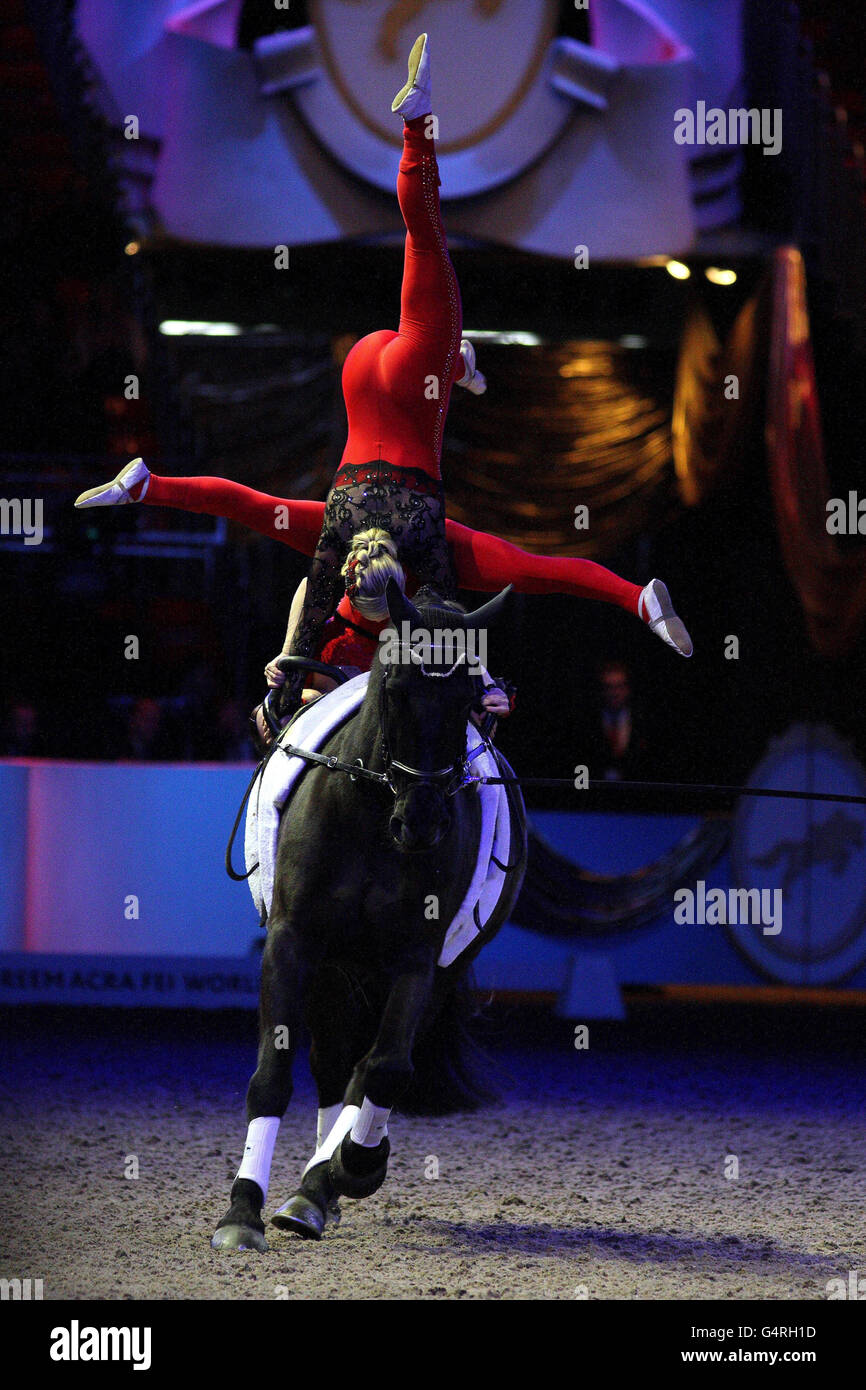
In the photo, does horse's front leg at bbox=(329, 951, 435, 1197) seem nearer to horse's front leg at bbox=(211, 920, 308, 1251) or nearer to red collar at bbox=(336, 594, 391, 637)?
horse's front leg at bbox=(211, 920, 308, 1251)

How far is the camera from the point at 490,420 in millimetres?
8406

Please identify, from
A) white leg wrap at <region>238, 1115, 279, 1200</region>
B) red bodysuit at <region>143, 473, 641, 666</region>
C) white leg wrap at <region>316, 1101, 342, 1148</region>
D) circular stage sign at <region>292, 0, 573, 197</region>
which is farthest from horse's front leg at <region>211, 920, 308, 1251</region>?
circular stage sign at <region>292, 0, 573, 197</region>

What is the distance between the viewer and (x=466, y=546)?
362cm

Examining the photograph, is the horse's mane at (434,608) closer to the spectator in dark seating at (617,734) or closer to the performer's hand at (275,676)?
the performer's hand at (275,676)

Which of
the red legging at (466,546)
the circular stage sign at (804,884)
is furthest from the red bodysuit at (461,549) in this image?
the circular stage sign at (804,884)

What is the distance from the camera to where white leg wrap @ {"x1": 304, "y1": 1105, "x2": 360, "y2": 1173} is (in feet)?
11.1

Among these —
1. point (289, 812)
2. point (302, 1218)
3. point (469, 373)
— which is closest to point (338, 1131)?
point (302, 1218)

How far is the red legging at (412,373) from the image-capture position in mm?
3549

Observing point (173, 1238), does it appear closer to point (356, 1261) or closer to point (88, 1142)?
point (356, 1261)

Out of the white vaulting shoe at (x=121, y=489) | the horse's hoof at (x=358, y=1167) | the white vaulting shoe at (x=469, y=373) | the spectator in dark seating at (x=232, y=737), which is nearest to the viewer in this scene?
the horse's hoof at (x=358, y=1167)

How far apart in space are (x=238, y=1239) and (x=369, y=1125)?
353 millimetres

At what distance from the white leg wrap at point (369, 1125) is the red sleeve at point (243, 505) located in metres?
1.36

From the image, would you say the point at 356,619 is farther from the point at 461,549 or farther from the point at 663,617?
the point at 663,617

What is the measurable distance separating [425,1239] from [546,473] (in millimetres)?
5336
